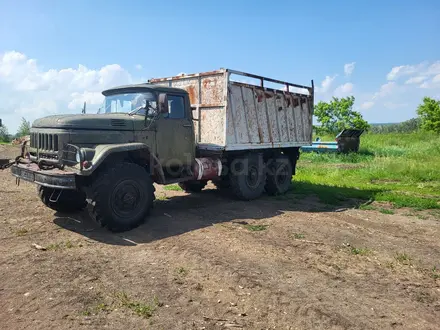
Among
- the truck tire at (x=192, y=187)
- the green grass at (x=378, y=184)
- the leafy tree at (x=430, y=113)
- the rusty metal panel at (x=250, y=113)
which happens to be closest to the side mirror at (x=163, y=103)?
the rusty metal panel at (x=250, y=113)

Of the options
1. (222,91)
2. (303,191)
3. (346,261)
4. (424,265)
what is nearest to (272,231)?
(346,261)

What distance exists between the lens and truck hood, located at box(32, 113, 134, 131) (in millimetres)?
6164

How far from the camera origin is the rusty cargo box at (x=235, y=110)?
8.41m

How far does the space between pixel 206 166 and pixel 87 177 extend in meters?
2.86

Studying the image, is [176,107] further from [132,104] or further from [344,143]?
[344,143]

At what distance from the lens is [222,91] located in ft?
27.3

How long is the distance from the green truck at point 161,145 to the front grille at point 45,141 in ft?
0.05

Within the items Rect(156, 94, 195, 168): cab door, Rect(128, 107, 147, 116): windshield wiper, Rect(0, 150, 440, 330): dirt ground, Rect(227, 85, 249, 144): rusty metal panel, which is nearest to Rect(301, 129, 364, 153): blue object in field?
Rect(227, 85, 249, 144): rusty metal panel

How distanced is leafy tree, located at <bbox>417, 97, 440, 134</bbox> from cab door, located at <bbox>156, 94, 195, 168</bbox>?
4955 cm

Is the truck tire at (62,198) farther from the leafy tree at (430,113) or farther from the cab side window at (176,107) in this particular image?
the leafy tree at (430,113)

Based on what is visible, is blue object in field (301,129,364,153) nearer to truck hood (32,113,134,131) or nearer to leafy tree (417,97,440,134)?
truck hood (32,113,134,131)

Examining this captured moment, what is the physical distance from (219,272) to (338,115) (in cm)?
6276

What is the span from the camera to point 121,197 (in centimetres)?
625

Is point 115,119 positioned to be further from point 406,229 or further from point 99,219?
point 406,229
